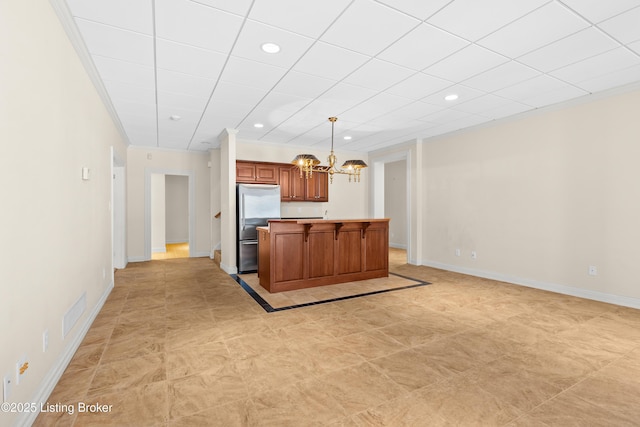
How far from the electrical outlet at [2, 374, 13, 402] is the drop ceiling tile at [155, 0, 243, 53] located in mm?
2436

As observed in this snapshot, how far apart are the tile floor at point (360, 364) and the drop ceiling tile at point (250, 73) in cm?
268

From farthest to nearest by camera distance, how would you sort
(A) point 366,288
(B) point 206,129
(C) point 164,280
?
(B) point 206,129 < (C) point 164,280 < (A) point 366,288

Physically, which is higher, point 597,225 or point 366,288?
point 597,225

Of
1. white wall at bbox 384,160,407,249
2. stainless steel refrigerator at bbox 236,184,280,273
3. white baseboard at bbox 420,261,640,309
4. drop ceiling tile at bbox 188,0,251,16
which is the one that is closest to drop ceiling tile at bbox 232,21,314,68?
drop ceiling tile at bbox 188,0,251,16

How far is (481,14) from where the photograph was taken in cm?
230

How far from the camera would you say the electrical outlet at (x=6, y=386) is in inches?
56.7

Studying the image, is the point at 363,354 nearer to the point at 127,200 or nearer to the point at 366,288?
the point at 366,288

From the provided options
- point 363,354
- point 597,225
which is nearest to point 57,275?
point 363,354

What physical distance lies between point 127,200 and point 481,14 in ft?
A: 23.4

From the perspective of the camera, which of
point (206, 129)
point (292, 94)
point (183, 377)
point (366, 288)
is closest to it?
point (183, 377)

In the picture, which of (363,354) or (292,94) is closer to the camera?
(363,354)

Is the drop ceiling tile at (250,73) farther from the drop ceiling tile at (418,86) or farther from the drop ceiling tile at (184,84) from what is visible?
the drop ceiling tile at (418,86)

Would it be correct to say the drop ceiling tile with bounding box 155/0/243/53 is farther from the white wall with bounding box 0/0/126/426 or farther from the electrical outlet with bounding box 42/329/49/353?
the electrical outlet with bounding box 42/329/49/353

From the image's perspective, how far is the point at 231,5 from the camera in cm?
218
